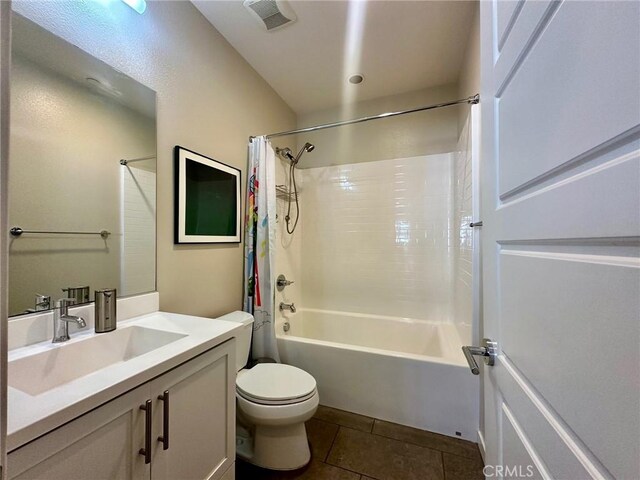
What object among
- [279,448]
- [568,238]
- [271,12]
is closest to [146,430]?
[279,448]

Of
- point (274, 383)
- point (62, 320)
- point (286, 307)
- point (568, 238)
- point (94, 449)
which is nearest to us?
point (568, 238)

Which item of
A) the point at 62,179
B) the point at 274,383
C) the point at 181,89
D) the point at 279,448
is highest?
the point at 181,89

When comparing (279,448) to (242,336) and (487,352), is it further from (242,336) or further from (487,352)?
(487,352)

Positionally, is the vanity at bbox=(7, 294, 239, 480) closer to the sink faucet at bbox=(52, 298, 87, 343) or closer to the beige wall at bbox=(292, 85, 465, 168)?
the sink faucet at bbox=(52, 298, 87, 343)

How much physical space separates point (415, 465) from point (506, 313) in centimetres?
126

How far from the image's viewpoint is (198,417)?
95cm

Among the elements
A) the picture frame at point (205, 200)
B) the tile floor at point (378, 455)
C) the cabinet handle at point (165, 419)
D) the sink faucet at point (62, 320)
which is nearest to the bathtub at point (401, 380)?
the tile floor at point (378, 455)

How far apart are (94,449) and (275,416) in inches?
31.5

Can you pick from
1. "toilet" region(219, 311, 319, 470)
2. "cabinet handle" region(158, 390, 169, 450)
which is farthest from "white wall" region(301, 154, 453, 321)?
"cabinet handle" region(158, 390, 169, 450)

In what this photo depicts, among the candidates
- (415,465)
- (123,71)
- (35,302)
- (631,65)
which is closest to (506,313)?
(631,65)

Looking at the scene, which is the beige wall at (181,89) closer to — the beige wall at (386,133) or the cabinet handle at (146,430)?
the cabinet handle at (146,430)

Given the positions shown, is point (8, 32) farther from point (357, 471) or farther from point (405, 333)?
point (405, 333)

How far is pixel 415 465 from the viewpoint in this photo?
139cm

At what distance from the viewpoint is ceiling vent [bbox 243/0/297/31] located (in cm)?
151
